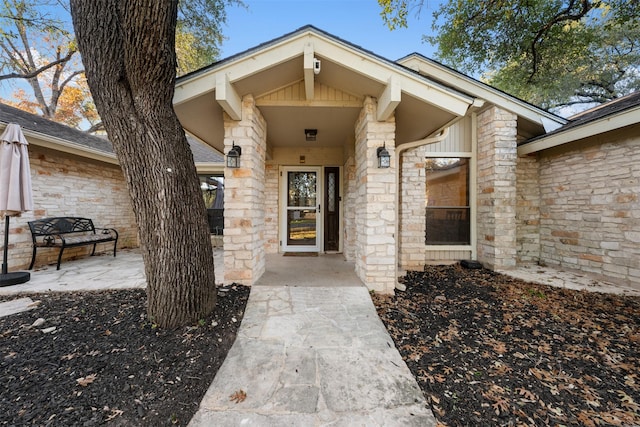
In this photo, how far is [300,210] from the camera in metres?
5.84

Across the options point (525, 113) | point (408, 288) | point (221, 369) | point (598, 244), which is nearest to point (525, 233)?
point (598, 244)

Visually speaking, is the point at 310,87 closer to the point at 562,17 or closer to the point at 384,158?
the point at 384,158

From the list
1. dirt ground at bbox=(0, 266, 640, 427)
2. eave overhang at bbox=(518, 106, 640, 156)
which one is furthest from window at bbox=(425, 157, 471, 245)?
dirt ground at bbox=(0, 266, 640, 427)

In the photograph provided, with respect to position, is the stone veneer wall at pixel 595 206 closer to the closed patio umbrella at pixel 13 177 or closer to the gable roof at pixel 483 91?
the gable roof at pixel 483 91

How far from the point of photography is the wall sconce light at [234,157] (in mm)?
3254

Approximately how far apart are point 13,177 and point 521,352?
6788 millimetres

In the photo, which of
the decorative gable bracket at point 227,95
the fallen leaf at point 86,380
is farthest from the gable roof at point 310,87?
the fallen leaf at point 86,380

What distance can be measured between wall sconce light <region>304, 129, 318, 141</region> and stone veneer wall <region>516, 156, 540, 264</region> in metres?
4.50

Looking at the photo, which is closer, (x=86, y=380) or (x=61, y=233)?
(x=86, y=380)

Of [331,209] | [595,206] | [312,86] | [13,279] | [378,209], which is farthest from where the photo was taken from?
[331,209]

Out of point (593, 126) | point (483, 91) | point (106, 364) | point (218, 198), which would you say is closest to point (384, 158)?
point (483, 91)

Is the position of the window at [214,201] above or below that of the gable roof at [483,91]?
below

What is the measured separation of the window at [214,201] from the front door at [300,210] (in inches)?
117

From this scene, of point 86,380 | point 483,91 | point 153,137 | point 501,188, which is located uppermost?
point 483,91
